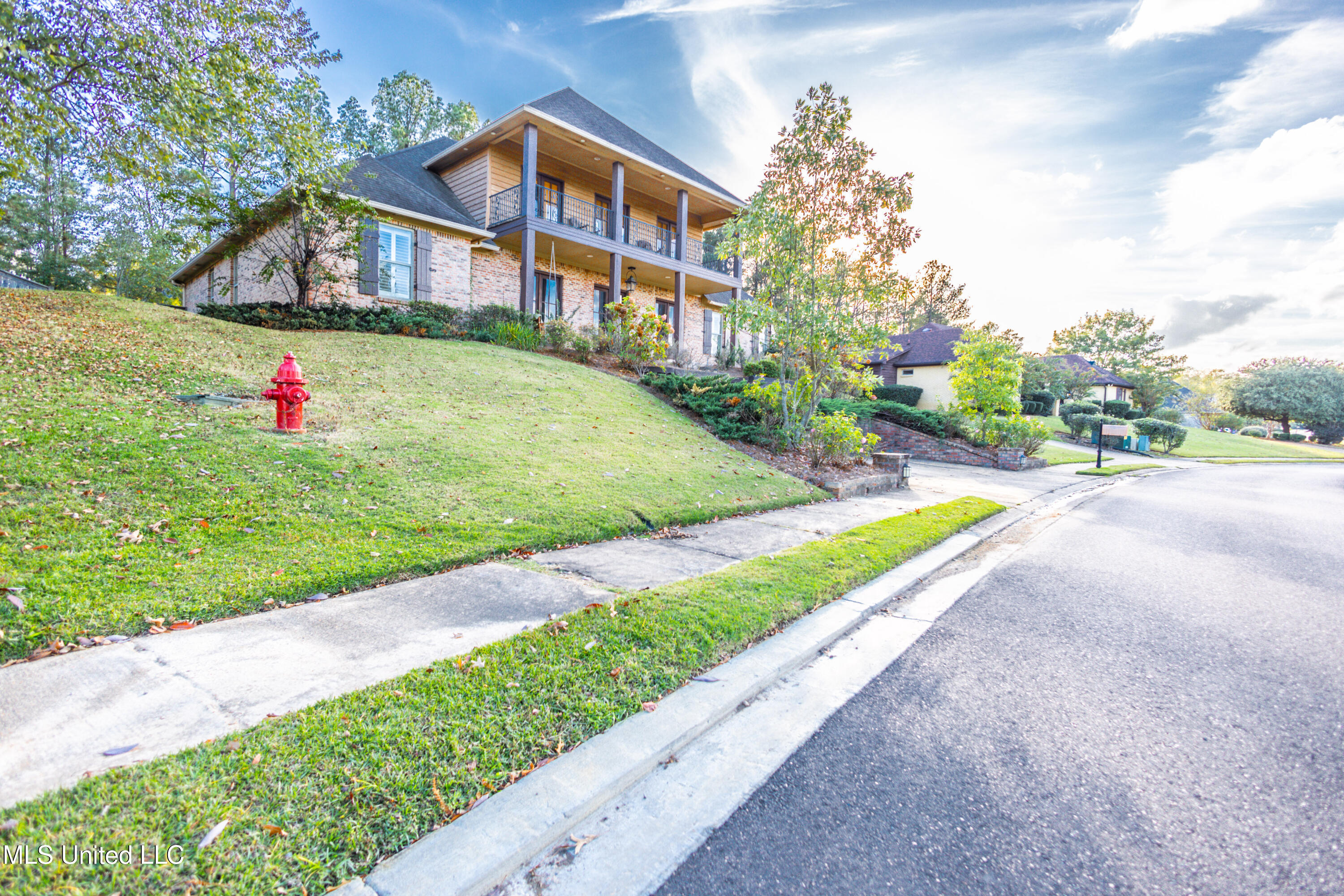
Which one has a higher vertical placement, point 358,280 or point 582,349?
point 358,280

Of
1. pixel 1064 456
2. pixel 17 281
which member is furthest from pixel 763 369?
pixel 17 281

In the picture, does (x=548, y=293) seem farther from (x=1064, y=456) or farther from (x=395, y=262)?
(x=1064, y=456)

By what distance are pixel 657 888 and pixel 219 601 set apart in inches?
117

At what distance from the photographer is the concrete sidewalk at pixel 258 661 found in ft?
6.50

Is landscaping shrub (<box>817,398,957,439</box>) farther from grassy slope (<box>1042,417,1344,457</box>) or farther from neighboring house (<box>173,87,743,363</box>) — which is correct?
grassy slope (<box>1042,417,1344,457</box>)

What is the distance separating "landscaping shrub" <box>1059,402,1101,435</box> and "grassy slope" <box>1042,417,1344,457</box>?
0.62m

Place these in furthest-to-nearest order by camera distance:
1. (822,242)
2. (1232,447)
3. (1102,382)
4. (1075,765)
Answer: (1102,382), (1232,447), (822,242), (1075,765)

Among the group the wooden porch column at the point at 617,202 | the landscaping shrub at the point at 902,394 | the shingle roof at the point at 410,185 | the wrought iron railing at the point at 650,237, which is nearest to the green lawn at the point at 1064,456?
the landscaping shrub at the point at 902,394

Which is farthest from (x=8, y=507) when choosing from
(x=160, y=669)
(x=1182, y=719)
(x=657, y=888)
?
Answer: (x=1182, y=719)

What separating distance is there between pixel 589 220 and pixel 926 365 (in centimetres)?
2078

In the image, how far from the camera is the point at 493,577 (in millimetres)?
3969

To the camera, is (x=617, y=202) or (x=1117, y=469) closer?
(x=1117, y=469)

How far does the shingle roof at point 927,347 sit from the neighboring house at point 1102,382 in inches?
324

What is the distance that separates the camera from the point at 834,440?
994 centimetres
